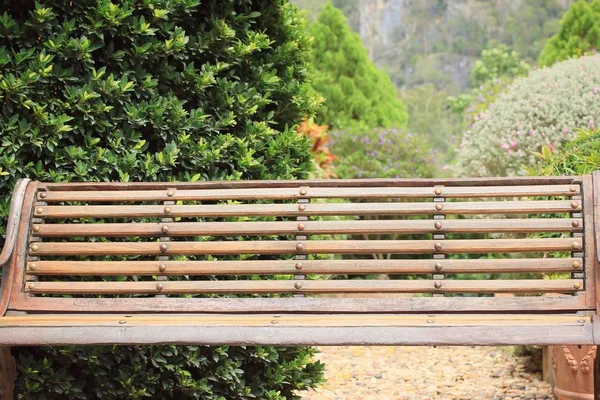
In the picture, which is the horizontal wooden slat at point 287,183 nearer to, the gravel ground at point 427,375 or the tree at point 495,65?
the gravel ground at point 427,375

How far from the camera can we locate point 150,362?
352 centimetres

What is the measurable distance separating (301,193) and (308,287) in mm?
377

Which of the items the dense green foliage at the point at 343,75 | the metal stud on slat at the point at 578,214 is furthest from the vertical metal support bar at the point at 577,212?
the dense green foliage at the point at 343,75

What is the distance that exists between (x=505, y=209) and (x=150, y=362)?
1564 mm

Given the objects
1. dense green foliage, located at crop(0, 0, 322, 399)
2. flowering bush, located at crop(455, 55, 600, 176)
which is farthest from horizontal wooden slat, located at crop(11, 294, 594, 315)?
flowering bush, located at crop(455, 55, 600, 176)

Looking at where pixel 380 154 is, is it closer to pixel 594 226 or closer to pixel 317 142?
pixel 317 142

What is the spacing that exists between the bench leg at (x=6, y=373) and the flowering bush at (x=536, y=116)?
4.84 meters

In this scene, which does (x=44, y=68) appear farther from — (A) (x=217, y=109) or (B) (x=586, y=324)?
(B) (x=586, y=324)

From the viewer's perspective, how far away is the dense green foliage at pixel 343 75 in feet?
38.1

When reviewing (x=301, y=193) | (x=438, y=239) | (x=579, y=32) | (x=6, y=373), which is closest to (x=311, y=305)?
(x=301, y=193)

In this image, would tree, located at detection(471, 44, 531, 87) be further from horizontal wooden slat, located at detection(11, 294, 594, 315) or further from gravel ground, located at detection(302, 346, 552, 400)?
horizontal wooden slat, located at detection(11, 294, 594, 315)

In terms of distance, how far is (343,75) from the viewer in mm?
12000

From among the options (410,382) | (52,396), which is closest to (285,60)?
(52,396)

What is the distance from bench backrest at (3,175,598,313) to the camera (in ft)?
10.4
